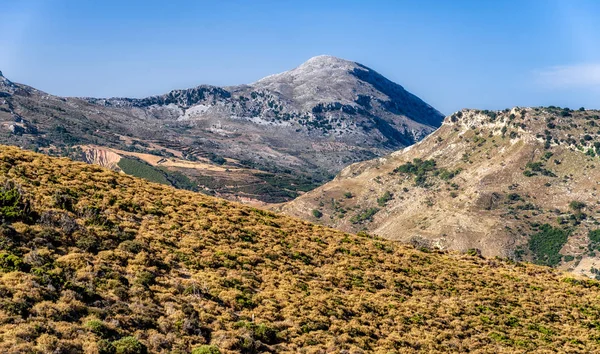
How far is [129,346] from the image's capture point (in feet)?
79.4

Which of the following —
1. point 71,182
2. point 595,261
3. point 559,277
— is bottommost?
point 595,261

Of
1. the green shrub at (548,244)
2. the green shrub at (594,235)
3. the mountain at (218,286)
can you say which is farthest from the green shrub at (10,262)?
the green shrub at (594,235)

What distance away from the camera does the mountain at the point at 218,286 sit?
26.5 m

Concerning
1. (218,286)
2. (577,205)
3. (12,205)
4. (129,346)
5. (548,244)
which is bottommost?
(548,244)

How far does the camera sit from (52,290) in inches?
1070

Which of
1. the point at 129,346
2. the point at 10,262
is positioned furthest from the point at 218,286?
the point at 10,262

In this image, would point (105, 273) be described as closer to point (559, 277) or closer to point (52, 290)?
point (52, 290)

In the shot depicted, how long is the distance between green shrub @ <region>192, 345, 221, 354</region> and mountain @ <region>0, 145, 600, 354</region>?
99 millimetres

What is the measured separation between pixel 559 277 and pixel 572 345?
21.9m

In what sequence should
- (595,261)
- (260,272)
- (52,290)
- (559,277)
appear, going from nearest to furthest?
(52,290) → (260,272) → (559,277) → (595,261)

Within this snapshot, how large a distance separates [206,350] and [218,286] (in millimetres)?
8160

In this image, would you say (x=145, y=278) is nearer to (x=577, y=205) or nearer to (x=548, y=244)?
(x=548, y=244)

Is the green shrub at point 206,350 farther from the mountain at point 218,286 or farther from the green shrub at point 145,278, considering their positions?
the green shrub at point 145,278

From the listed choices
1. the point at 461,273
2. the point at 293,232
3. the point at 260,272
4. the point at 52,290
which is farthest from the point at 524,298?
the point at 52,290
